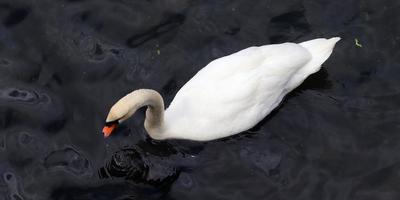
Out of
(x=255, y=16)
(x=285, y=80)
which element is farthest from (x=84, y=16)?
(x=285, y=80)

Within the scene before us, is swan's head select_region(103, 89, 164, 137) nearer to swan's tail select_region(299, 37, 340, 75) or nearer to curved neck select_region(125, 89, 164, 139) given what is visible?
curved neck select_region(125, 89, 164, 139)

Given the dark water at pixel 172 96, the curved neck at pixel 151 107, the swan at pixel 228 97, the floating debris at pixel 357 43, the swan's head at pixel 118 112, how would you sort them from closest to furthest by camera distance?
1. the swan's head at pixel 118 112
2. the curved neck at pixel 151 107
3. the swan at pixel 228 97
4. the dark water at pixel 172 96
5. the floating debris at pixel 357 43

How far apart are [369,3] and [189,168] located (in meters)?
3.88

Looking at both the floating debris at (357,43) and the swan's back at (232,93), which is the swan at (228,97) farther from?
the floating debris at (357,43)

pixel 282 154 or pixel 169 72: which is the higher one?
pixel 169 72

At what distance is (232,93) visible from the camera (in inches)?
364

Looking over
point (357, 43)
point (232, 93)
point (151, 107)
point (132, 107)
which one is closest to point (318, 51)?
point (357, 43)

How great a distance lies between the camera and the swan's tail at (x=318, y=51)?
10.1 m

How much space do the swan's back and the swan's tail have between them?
0.92 ft

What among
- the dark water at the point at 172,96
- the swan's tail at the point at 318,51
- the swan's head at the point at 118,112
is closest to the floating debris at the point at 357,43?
the dark water at the point at 172,96

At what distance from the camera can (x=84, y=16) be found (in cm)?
1095

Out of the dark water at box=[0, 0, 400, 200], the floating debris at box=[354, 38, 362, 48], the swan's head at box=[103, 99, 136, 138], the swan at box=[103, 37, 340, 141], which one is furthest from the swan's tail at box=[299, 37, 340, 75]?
the swan's head at box=[103, 99, 136, 138]

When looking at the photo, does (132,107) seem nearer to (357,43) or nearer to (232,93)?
(232,93)

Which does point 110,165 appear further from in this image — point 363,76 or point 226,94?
point 363,76
